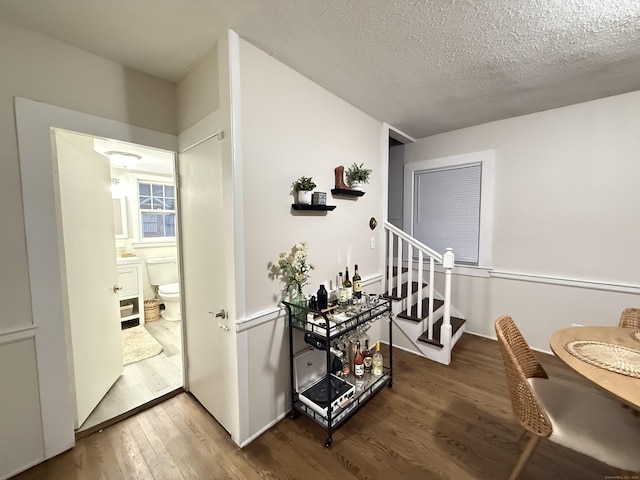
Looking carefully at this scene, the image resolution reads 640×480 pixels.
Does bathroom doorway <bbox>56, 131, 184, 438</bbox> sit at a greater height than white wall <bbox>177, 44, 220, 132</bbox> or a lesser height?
lesser

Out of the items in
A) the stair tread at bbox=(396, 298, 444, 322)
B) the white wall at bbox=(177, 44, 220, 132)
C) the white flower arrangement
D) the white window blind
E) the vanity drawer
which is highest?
the white wall at bbox=(177, 44, 220, 132)

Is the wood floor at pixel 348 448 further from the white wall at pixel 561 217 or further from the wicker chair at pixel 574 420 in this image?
the white wall at pixel 561 217

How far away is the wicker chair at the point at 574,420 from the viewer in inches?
42.9

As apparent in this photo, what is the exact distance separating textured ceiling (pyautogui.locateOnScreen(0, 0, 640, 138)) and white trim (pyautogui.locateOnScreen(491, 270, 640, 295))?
70.1 inches

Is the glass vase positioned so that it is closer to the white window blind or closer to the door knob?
the door knob

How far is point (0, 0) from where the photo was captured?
1.24m

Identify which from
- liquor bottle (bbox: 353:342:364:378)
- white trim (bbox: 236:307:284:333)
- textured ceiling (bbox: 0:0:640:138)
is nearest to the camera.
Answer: textured ceiling (bbox: 0:0:640:138)

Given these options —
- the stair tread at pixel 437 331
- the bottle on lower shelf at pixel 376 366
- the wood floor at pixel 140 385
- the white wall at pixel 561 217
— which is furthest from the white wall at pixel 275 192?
the white wall at pixel 561 217

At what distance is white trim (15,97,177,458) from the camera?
4.75 feet

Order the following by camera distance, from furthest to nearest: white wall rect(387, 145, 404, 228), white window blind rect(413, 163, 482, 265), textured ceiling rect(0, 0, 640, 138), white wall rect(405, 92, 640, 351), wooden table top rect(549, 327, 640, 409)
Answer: white wall rect(387, 145, 404, 228), white window blind rect(413, 163, 482, 265), white wall rect(405, 92, 640, 351), textured ceiling rect(0, 0, 640, 138), wooden table top rect(549, 327, 640, 409)

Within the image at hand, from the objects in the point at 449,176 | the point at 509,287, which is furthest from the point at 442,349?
the point at 449,176

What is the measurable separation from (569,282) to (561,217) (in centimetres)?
68

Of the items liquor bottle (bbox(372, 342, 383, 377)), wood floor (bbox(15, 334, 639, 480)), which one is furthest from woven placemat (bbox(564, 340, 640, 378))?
liquor bottle (bbox(372, 342, 383, 377))

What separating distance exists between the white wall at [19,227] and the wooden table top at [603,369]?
292cm
